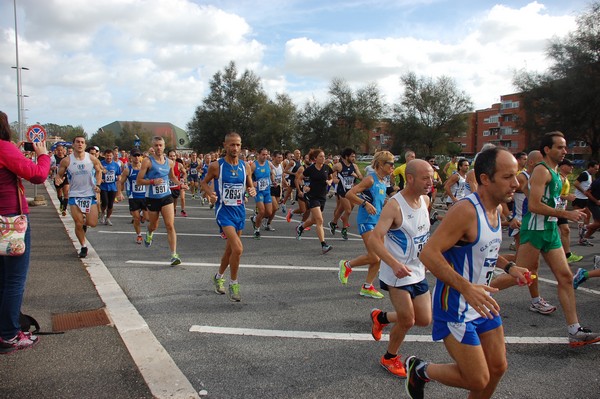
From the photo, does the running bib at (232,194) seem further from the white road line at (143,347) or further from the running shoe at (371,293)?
the running shoe at (371,293)

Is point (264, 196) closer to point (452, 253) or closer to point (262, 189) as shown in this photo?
point (262, 189)

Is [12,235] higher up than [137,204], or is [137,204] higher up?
[12,235]

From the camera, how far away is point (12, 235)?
3721 mm

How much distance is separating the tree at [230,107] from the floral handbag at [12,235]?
63.6 m

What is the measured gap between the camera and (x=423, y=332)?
4547mm

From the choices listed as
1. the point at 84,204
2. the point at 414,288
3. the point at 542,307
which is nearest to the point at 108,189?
the point at 84,204

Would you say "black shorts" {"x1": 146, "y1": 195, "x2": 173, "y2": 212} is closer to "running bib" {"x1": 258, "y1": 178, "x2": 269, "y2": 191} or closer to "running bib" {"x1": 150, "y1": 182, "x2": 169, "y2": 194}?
"running bib" {"x1": 150, "y1": 182, "x2": 169, "y2": 194}

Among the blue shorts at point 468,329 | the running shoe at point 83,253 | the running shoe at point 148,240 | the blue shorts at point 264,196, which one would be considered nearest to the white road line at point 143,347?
the running shoe at point 83,253

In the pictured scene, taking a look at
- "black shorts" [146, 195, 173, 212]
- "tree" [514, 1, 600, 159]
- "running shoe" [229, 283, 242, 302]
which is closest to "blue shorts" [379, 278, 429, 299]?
"running shoe" [229, 283, 242, 302]

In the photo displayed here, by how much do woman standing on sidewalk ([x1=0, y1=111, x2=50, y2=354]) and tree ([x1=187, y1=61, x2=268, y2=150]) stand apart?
2499 inches

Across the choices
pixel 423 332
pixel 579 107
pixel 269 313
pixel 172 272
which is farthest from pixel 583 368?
pixel 579 107

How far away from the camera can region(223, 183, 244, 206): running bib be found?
5.85 meters

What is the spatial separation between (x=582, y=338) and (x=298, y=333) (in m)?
2.72

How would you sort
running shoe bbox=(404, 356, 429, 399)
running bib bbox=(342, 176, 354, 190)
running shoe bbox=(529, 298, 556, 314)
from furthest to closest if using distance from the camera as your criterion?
A: running bib bbox=(342, 176, 354, 190), running shoe bbox=(529, 298, 556, 314), running shoe bbox=(404, 356, 429, 399)
